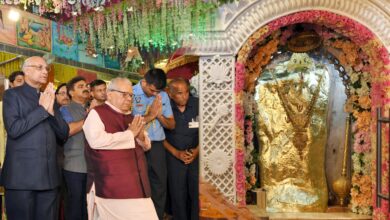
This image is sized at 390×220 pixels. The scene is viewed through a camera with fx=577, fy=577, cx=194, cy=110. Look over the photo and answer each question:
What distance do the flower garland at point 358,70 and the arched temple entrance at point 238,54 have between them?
1 cm

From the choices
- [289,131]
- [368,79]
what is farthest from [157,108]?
[368,79]

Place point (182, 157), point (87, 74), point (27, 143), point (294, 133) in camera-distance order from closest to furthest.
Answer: point (27, 143), point (182, 157), point (294, 133), point (87, 74)

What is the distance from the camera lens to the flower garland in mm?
7234

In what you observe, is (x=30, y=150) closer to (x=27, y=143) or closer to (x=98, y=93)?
(x=27, y=143)

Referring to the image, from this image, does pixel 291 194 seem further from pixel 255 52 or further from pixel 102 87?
pixel 102 87

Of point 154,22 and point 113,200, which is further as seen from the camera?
point 154,22

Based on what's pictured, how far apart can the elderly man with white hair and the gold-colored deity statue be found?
3.73 m

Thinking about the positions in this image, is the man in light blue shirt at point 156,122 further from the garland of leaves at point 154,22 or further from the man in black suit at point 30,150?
the man in black suit at point 30,150

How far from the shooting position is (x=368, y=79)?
7738 millimetres

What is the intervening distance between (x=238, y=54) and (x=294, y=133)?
4.88 feet

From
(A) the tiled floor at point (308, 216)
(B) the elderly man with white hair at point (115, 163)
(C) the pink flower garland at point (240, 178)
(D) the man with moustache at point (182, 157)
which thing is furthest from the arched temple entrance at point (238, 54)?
(B) the elderly man with white hair at point (115, 163)

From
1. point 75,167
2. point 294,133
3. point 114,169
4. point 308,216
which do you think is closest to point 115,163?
point 114,169

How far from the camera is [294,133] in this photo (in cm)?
801

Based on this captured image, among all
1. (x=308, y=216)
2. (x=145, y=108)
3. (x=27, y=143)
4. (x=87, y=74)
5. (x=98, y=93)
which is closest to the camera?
(x=27, y=143)
